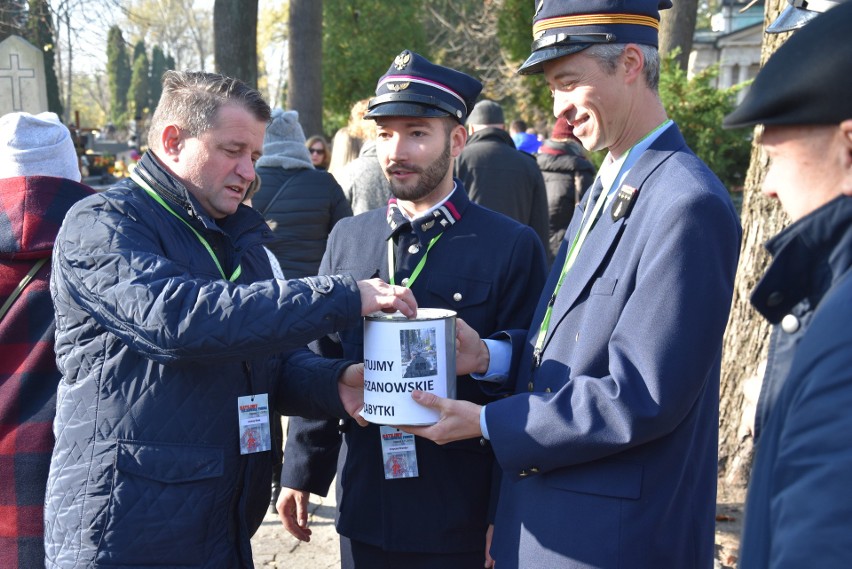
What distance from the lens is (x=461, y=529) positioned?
110 inches

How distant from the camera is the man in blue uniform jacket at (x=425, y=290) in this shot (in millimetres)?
2809

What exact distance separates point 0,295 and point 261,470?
3.35 ft

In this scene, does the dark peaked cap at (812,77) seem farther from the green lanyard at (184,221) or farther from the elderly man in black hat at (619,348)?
the green lanyard at (184,221)

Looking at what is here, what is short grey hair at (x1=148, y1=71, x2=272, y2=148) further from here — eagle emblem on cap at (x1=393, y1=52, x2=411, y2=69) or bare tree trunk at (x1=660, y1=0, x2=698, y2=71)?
bare tree trunk at (x1=660, y1=0, x2=698, y2=71)

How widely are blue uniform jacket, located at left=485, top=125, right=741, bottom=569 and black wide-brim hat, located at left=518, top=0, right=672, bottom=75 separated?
0.28 m

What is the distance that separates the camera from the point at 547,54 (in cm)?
232

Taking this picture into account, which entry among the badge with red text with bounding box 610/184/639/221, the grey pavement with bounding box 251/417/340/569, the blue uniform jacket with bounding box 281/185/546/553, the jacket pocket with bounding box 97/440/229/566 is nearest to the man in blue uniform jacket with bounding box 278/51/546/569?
the blue uniform jacket with bounding box 281/185/546/553

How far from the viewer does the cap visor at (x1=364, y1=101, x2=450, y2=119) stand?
2895 mm

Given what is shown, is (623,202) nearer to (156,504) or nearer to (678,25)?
(156,504)

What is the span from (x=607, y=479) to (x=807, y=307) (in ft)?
2.59

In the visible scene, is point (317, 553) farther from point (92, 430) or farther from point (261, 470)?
point (92, 430)

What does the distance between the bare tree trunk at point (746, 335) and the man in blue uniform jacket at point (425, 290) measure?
253cm

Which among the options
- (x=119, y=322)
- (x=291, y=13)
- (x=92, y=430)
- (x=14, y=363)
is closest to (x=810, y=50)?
(x=119, y=322)

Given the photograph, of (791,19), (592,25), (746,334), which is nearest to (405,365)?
(592,25)
